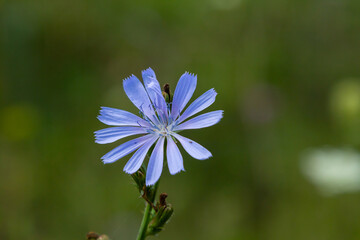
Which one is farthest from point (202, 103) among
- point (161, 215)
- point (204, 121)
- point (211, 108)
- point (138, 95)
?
point (211, 108)

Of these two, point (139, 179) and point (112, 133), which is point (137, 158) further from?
point (112, 133)

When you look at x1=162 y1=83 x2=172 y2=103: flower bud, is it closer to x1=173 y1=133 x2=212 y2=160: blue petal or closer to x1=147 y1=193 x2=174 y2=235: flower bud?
x1=173 y1=133 x2=212 y2=160: blue petal

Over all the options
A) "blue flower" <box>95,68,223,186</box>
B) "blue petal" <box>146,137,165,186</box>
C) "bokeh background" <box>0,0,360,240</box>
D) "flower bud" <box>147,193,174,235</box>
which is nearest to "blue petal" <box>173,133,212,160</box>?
"blue flower" <box>95,68,223,186</box>

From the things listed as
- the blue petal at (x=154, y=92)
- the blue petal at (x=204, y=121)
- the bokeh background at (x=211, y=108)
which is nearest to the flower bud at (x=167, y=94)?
the blue petal at (x=154, y=92)

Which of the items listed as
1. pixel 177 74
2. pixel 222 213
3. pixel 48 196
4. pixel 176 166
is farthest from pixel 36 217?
pixel 176 166

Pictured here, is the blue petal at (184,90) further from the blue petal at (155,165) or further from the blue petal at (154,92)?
the blue petal at (155,165)
